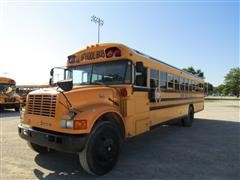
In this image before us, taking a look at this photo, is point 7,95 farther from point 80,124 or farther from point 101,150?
point 80,124

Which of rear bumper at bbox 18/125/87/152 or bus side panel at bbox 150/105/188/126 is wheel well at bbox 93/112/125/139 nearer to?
rear bumper at bbox 18/125/87/152

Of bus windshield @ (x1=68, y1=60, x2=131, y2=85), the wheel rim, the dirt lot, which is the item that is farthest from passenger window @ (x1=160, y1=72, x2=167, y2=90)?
the wheel rim

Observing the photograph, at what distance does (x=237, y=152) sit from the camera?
586 cm

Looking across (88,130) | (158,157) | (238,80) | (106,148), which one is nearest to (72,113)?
(88,130)

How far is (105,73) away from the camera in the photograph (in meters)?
5.09

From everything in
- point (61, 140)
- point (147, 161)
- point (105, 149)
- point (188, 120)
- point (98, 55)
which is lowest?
point (147, 161)

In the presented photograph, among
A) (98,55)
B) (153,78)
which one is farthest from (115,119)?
(153,78)

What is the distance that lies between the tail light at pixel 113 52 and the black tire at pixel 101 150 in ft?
5.15

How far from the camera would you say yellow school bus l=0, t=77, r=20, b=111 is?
15.7m

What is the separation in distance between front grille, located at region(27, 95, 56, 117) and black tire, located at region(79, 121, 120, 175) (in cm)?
84

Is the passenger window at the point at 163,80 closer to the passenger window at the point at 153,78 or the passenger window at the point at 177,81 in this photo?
the passenger window at the point at 153,78

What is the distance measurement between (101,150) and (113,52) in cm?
216

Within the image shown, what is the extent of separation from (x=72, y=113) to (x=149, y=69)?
288 centimetres

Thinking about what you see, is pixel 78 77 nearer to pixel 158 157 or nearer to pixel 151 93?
pixel 151 93
